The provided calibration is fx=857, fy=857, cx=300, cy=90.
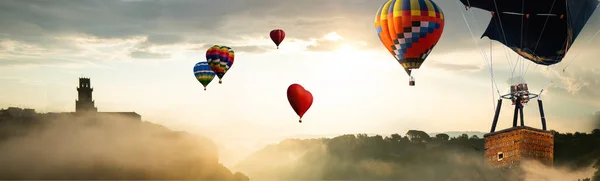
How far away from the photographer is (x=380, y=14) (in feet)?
177

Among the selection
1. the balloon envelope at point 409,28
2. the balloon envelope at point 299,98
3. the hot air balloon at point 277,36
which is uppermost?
the hot air balloon at point 277,36

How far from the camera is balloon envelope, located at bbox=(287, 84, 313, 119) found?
64.2m

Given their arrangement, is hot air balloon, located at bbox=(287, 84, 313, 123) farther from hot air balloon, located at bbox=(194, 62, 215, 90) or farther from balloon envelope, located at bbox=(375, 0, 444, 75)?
hot air balloon, located at bbox=(194, 62, 215, 90)

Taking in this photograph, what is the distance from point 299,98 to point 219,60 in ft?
91.7

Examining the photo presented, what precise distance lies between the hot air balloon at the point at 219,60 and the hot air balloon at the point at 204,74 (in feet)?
14.6

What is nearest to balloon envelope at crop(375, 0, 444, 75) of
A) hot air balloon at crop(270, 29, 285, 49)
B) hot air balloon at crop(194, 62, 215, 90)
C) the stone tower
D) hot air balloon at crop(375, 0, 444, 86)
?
hot air balloon at crop(375, 0, 444, 86)

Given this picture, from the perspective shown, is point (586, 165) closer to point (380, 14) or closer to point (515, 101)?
point (515, 101)

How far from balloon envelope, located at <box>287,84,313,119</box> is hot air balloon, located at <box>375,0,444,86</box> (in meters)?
11.6

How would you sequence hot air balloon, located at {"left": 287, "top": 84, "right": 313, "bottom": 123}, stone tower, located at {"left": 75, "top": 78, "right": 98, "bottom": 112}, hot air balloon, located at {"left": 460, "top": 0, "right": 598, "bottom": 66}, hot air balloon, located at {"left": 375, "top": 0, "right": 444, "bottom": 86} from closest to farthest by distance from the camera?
hot air balloon, located at {"left": 460, "top": 0, "right": 598, "bottom": 66} → hot air balloon, located at {"left": 375, "top": 0, "right": 444, "bottom": 86} → hot air balloon, located at {"left": 287, "top": 84, "right": 313, "bottom": 123} → stone tower, located at {"left": 75, "top": 78, "right": 98, "bottom": 112}

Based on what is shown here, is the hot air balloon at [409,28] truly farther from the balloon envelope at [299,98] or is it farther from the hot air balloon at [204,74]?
the hot air balloon at [204,74]

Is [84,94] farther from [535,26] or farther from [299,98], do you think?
[535,26]

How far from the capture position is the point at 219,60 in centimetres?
9081

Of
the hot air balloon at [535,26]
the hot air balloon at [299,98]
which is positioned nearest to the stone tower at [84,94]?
the hot air balloon at [299,98]

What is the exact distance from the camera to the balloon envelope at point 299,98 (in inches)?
2530
